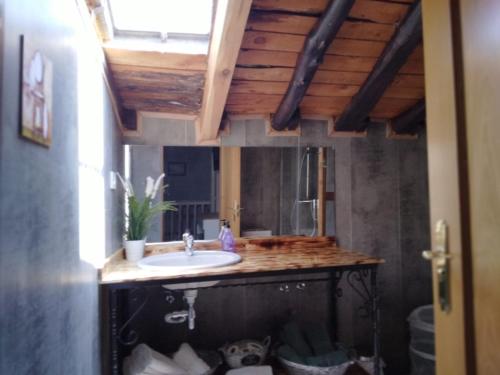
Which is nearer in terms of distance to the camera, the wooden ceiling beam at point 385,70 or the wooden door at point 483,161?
the wooden door at point 483,161

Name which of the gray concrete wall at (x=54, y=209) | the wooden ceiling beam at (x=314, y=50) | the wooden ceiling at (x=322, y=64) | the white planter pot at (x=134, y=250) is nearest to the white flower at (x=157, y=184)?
the white planter pot at (x=134, y=250)

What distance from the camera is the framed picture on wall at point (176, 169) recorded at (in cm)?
215

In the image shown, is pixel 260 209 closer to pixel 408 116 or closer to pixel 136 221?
pixel 136 221

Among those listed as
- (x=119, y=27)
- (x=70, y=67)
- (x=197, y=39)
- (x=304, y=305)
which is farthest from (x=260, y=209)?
(x=70, y=67)

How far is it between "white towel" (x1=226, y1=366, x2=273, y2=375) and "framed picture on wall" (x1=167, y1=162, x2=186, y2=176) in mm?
1227

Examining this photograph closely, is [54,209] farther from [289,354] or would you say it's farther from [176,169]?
[289,354]

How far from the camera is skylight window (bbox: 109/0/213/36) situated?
1595mm

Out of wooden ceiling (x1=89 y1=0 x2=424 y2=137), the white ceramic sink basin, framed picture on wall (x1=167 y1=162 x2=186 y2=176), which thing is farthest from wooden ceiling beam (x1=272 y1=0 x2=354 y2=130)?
the white ceramic sink basin

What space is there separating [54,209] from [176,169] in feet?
4.16

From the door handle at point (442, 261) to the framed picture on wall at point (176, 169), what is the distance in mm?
1699

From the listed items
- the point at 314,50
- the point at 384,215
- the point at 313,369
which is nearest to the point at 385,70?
the point at 314,50

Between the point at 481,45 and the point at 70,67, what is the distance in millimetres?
1091

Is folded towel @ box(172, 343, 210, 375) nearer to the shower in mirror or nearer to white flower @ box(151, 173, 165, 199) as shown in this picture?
white flower @ box(151, 173, 165, 199)

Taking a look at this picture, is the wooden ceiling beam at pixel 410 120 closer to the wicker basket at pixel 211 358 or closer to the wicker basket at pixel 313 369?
the wicker basket at pixel 313 369
